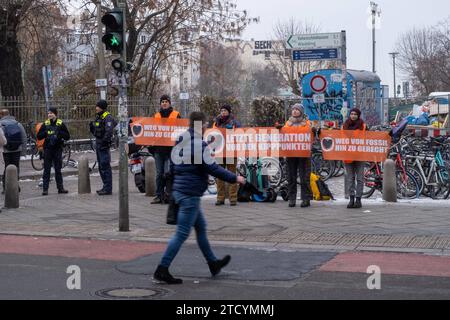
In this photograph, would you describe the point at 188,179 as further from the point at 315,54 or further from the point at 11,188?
the point at 315,54

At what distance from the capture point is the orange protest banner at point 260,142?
1465cm

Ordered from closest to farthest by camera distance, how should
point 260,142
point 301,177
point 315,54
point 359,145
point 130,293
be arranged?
point 130,293
point 301,177
point 359,145
point 260,142
point 315,54

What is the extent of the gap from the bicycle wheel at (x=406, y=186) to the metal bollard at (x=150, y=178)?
16.6 feet

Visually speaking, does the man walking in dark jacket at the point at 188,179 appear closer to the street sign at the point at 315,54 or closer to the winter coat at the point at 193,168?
the winter coat at the point at 193,168

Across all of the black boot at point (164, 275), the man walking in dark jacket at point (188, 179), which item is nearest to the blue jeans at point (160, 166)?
the man walking in dark jacket at point (188, 179)

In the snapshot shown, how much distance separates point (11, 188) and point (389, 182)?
23.7 feet

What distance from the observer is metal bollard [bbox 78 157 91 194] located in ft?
56.2

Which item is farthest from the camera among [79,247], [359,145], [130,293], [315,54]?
[315,54]

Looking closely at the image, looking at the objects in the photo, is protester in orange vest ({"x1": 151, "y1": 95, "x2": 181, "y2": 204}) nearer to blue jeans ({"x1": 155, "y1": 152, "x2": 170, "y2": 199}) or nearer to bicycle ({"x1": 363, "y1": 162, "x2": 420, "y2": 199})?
blue jeans ({"x1": 155, "y1": 152, "x2": 170, "y2": 199})

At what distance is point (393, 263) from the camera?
31.4 ft

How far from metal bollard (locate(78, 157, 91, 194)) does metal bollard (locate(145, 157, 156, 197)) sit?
1514 millimetres

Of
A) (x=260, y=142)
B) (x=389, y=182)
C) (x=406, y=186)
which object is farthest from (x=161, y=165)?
(x=406, y=186)

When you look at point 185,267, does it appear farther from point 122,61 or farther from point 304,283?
point 122,61

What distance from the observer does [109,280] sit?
8.60m
